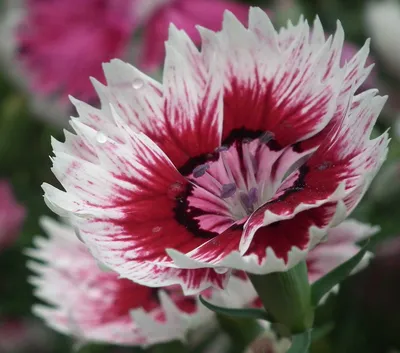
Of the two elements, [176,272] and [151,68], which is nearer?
[176,272]

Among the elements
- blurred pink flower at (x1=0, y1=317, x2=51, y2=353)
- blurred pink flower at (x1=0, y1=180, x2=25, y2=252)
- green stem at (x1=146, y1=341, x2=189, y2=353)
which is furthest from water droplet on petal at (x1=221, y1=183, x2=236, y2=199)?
blurred pink flower at (x1=0, y1=317, x2=51, y2=353)

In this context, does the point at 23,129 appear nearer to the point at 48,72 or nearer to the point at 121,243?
the point at 48,72

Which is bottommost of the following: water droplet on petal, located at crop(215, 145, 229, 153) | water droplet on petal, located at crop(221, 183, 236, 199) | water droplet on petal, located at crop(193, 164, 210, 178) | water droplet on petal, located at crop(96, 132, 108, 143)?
water droplet on petal, located at crop(221, 183, 236, 199)

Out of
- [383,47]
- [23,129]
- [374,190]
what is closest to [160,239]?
[374,190]

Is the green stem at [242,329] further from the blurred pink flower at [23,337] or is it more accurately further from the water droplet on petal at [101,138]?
the blurred pink flower at [23,337]

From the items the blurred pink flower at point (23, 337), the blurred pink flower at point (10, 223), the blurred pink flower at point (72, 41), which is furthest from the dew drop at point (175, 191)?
the blurred pink flower at point (23, 337)

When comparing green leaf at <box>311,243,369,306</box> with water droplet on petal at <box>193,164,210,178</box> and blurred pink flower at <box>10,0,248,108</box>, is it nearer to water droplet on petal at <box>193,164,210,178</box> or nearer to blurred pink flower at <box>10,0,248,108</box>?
water droplet on petal at <box>193,164,210,178</box>

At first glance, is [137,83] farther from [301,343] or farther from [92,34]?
[92,34]
